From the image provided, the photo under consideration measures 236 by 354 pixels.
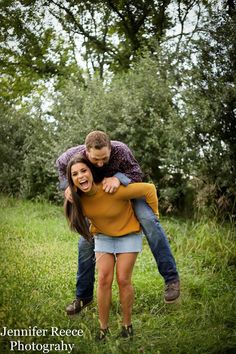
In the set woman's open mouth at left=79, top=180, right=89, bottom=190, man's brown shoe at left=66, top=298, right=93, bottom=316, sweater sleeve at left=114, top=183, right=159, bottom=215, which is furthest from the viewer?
man's brown shoe at left=66, top=298, right=93, bottom=316

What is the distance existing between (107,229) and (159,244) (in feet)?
2.04

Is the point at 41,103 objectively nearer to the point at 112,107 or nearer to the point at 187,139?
the point at 112,107

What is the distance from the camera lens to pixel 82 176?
2756 mm

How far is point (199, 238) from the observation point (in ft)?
18.0

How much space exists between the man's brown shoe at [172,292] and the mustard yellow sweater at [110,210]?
63 centimetres

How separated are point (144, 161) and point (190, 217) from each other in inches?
51.0

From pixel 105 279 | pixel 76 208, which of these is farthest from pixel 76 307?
pixel 76 208

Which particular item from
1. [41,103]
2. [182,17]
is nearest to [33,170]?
[41,103]

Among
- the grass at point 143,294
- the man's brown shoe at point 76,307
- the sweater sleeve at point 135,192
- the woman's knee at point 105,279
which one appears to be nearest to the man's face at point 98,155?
the sweater sleeve at point 135,192

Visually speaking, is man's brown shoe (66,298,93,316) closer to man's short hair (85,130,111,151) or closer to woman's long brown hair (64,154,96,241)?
A: woman's long brown hair (64,154,96,241)

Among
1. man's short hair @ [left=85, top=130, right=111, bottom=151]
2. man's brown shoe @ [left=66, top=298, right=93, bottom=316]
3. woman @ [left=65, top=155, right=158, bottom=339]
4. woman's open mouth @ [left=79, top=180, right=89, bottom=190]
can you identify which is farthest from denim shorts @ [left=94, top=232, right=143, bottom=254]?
man's brown shoe @ [left=66, top=298, right=93, bottom=316]

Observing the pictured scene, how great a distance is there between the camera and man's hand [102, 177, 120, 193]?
2.78 metres

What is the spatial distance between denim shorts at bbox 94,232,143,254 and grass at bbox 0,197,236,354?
1.80 ft

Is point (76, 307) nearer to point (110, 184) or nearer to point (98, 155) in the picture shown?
point (110, 184)
